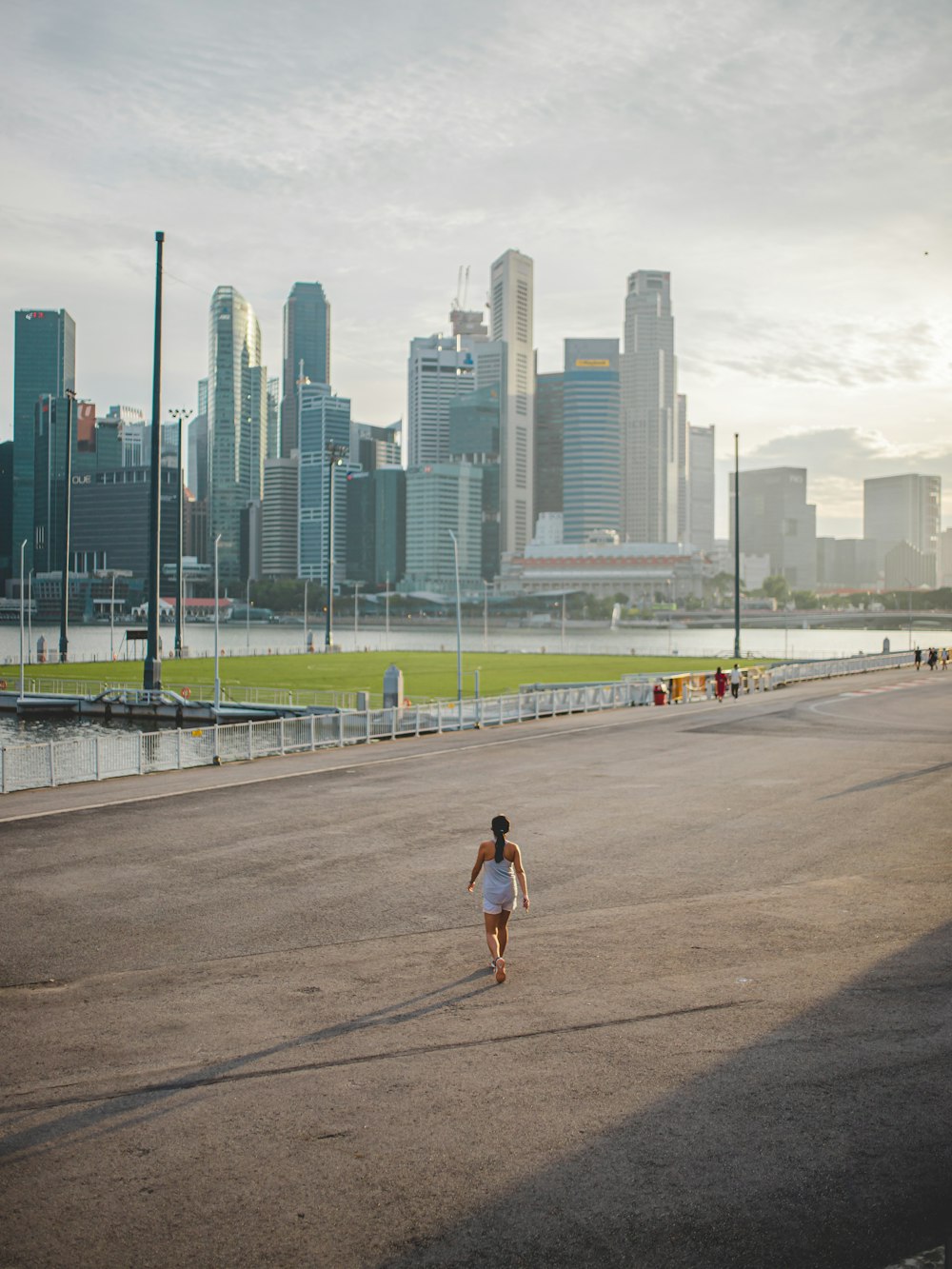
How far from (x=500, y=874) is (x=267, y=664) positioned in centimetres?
8009

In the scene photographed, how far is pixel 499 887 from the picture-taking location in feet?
39.8

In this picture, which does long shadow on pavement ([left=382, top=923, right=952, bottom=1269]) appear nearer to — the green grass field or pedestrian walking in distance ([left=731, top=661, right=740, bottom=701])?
pedestrian walking in distance ([left=731, top=661, right=740, bottom=701])

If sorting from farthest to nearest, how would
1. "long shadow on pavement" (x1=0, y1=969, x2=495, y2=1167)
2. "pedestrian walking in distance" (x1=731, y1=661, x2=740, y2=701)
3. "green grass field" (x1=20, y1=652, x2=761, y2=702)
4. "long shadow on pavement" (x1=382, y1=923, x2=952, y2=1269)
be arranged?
"green grass field" (x1=20, y1=652, x2=761, y2=702), "pedestrian walking in distance" (x1=731, y1=661, x2=740, y2=701), "long shadow on pavement" (x1=0, y1=969, x2=495, y2=1167), "long shadow on pavement" (x1=382, y1=923, x2=952, y2=1269)

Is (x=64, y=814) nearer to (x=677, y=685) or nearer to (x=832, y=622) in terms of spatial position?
(x=677, y=685)

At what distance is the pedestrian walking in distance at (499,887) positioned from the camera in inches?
477

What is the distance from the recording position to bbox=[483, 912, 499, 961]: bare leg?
12250 mm

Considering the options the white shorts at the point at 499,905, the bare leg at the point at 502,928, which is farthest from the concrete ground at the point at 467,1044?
the white shorts at the point at 499,905

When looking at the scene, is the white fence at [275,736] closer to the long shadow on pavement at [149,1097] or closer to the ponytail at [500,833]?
the ponytail at [500,833]

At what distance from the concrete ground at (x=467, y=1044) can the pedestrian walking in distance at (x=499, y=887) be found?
443 millimetres

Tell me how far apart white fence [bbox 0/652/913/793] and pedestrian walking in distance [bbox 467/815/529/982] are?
16.3 metres

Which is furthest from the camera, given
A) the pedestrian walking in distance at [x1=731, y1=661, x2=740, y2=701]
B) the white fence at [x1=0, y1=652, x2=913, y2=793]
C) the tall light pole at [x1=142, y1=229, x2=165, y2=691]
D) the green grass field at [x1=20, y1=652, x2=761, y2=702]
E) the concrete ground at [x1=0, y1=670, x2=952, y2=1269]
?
the green grass field at [x1=20, y1=652, x2=761, y2=702]

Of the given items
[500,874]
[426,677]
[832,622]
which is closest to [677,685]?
[426,677]


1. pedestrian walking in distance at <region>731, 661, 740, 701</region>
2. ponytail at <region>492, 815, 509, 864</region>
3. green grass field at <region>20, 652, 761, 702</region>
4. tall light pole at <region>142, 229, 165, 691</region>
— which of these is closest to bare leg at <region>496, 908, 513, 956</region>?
ponytail at <region>492, 815, 509, 864</region>

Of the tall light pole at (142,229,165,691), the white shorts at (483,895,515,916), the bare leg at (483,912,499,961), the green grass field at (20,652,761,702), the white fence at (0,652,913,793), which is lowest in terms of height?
the green grass field at (20,652,761,702)
